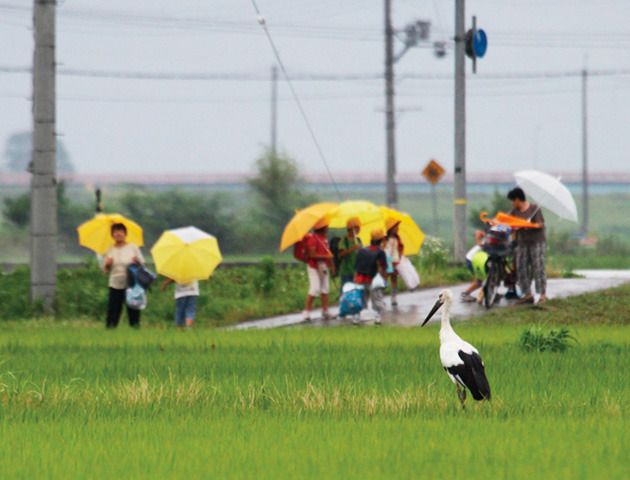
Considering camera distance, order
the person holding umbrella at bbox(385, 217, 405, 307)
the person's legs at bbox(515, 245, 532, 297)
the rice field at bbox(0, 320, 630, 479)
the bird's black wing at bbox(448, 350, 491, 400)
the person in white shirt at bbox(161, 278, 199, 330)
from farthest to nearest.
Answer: the person holding umbrella at bbox(385, 217, 405, 307), the person's legs at bbox(515, 245, 532, 297), the person in white shirt at bbox(161, 278, 199, 330), the bird's black wing at bbox(448, 350, 491, 400), the rice field at bbox(0, 320, 630, 479)

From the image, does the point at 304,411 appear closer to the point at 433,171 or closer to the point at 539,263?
the point at 539,263

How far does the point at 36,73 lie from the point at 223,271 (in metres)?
8.56

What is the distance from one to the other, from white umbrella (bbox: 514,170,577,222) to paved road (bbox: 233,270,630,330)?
2.00 meters

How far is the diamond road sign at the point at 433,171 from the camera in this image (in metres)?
28.2

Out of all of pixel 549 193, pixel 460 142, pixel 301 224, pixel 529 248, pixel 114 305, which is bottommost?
pixel 114 305

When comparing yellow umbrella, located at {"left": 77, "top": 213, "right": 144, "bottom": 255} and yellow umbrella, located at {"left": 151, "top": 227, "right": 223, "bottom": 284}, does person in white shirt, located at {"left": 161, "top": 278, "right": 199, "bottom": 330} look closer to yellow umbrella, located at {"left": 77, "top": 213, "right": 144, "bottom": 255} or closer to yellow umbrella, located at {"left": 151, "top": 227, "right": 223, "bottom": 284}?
yellow umbrella, located at {"left": 151, "top": 227, "right": 223, "bottom": 284}

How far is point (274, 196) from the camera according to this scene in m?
52.4

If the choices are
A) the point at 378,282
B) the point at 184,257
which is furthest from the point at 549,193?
the point at 184,257

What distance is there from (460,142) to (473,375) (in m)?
19.1

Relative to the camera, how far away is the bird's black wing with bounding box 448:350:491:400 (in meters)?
7.79

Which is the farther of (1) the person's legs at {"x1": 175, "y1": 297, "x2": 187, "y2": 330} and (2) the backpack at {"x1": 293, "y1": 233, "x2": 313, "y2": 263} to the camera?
(2) the backpack at {"x1": 293, "y1": 233, "x2": 313, "y2": 263}

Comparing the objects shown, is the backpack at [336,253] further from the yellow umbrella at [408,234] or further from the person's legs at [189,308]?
the person's legs at [189,308]

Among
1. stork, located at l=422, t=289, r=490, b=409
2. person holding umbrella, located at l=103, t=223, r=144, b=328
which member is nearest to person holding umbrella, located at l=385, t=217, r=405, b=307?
person holding umbrella, located at l=103, t=223, r=144, b=328

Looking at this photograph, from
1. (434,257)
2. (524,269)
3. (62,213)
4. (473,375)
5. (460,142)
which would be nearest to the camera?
(473,375)
